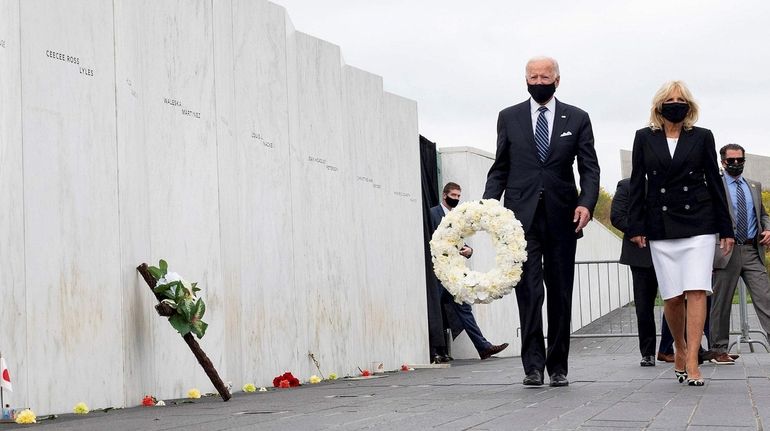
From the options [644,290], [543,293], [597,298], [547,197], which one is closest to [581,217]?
[547,197]

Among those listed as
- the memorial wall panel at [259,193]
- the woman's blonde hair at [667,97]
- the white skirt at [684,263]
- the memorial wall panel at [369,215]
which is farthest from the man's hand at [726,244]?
the memorial wall panel at [369,215]

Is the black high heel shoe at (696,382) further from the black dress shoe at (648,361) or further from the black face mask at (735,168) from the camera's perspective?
the black face mask at (735,168)

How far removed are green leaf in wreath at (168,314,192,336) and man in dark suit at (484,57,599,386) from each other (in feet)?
7.68

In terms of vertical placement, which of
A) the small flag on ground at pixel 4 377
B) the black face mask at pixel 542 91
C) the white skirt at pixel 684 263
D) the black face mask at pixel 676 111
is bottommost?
the small flag on ground at pixel 4 377

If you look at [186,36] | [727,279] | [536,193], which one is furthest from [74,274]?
[727,279]

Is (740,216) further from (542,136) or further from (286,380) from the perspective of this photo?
(286,380)

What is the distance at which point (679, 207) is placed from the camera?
8914 mm

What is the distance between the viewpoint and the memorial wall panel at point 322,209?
1204cm

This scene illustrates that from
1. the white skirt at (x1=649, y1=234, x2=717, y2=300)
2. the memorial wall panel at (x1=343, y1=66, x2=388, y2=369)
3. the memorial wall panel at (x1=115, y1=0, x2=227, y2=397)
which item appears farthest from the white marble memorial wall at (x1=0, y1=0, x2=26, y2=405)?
the memorial wall panel at (x1=343, y1=66, x2=388, y2=369)

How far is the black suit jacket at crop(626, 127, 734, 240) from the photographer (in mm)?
8875

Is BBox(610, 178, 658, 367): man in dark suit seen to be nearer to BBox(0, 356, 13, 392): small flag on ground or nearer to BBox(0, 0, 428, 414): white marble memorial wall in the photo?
BBox(0, 0, 428, 414): white marble memorial wall

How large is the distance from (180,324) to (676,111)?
12.6 feet

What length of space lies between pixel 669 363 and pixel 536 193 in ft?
15.3

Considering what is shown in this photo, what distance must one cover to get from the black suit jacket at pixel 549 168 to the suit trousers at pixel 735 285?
11.8ft
